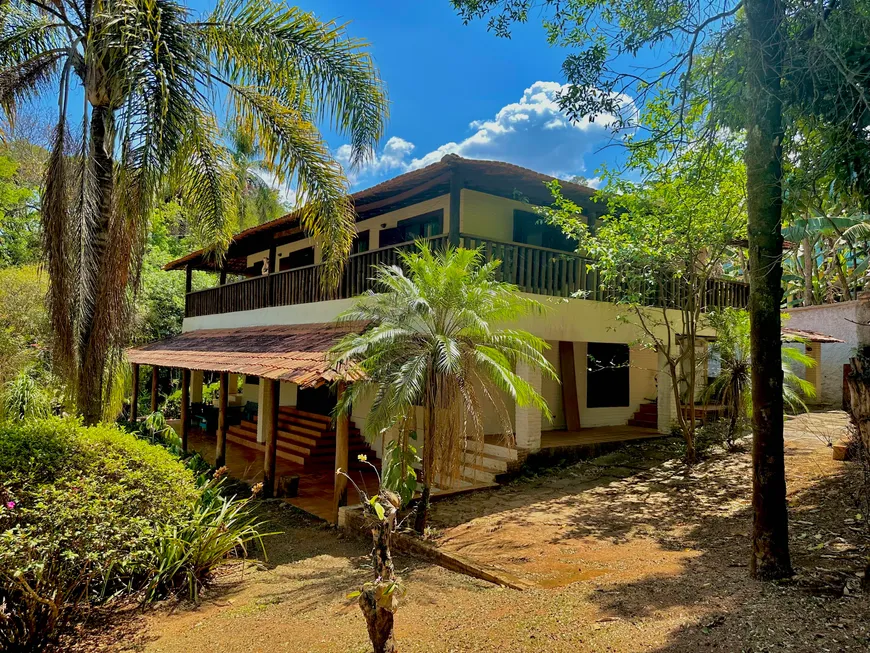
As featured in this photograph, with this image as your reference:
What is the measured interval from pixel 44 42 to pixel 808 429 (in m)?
16.4

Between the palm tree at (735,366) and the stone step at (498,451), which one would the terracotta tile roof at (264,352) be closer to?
the stone step at (498,451)

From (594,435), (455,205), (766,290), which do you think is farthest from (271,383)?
(766,290)

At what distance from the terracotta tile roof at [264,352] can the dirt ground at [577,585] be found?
7.98 ft

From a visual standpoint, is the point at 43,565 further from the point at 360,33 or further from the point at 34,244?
the point at 34,244

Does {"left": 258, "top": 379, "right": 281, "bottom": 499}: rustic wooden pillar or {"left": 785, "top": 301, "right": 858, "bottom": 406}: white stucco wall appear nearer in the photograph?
{"left": 258, "top": 379, "right": 281, "bottom": 499}: rustic wooden pillar

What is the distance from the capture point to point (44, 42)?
25.6 feet

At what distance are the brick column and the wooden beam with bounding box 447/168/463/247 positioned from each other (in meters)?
2.69

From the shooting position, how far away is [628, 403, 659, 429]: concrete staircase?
13.8 metres

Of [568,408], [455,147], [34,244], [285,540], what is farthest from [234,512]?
[34,244]

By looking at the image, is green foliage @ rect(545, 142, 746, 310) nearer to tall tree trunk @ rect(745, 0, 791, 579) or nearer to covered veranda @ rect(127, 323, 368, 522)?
tall tree trunk @ rect(745, 0, 791, 579)

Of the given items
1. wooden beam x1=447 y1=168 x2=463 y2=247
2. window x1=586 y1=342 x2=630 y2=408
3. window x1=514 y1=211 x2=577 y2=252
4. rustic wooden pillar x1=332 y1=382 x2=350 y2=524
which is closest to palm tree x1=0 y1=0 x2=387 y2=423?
wooden beam x1=447 y1=168 x2=463 y2=247

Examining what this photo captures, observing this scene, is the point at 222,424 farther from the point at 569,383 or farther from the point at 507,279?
the point at 569,383

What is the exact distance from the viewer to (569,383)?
13195mm

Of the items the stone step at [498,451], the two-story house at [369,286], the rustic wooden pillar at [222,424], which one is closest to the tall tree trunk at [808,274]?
the two-story house at [369,286]
